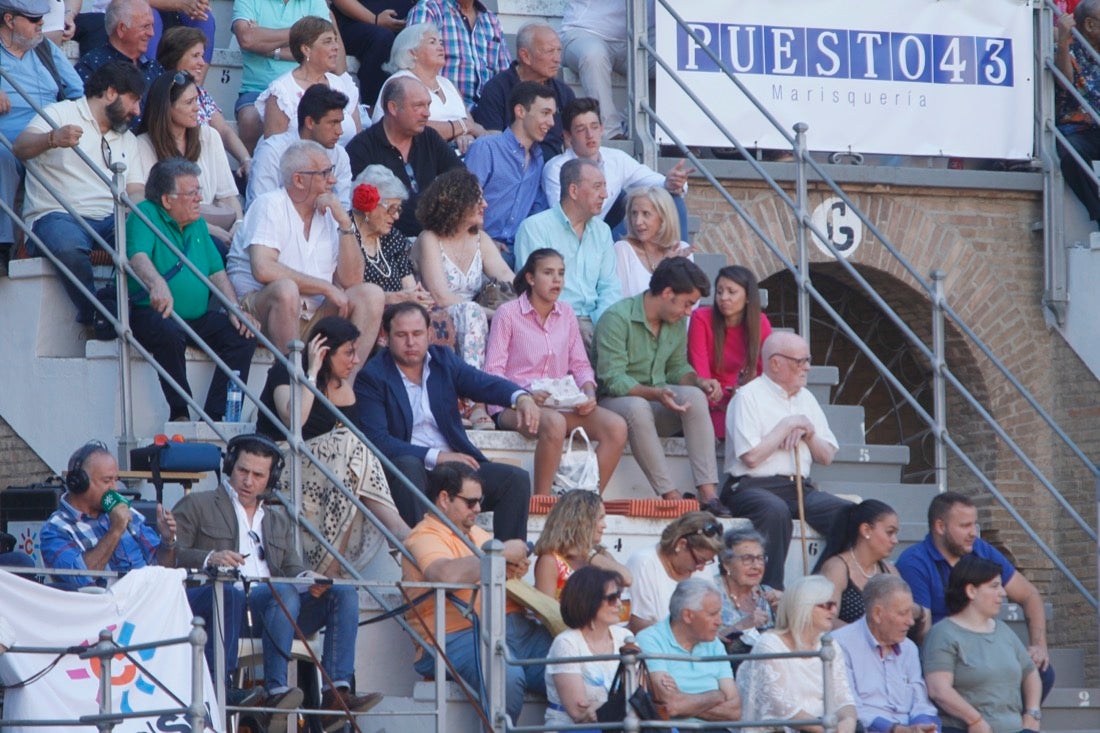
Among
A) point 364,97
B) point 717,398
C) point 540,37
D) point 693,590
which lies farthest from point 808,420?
point 364,97

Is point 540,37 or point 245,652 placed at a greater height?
point 540,37

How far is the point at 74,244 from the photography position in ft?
35.5

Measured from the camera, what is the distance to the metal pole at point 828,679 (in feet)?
27.5

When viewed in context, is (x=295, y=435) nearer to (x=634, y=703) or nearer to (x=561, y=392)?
(x=561, y=392)

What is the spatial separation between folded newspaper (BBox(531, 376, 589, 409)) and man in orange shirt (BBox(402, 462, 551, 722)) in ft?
4.02

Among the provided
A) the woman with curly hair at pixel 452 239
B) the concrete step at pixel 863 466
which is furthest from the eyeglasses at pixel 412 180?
the concrete step at pixel 863 466

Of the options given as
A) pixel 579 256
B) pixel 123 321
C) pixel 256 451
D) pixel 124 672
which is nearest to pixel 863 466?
pixel 579 256

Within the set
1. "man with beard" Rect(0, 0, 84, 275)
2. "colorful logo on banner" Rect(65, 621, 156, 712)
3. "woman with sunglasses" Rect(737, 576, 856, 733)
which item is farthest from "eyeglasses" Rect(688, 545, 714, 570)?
"man with beard" Rect(0, 0, 84, 275)

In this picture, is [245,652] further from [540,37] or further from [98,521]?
[540,37]

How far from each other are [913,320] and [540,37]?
3609mm

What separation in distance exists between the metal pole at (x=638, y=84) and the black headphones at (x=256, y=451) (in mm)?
4652

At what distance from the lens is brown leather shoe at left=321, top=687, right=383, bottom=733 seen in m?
9.05

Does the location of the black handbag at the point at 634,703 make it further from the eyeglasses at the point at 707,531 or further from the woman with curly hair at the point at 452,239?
the woman with curly hair at the point at 452,239

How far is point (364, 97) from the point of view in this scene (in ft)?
45.4
